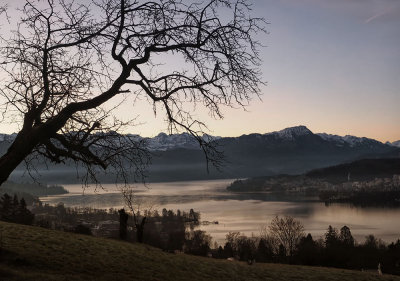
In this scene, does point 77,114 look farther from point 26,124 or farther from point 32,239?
point 32,239

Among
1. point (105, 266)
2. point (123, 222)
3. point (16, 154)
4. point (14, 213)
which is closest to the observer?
point (16, 154)

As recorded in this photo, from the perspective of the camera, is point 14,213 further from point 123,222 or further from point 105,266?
point 105,266

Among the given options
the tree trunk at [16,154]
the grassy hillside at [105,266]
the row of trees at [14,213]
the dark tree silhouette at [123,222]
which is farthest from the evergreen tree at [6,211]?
the tree trunk at [16,154]

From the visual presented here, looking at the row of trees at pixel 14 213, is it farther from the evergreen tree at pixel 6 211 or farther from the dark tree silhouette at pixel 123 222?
the dark tree silhouette at pixel 123 222

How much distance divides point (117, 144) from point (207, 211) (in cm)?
16663

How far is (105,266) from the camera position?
13.0 m

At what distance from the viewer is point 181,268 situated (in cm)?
1546

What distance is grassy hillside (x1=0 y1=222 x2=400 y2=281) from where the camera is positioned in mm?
10922

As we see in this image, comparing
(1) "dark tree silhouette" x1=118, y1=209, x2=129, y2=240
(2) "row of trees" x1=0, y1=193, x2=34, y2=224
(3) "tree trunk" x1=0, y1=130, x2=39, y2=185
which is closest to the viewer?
(3) "tree trunk" x1=0, y1=130, x2=39, y2=185

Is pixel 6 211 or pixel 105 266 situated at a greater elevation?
pixel 105 266

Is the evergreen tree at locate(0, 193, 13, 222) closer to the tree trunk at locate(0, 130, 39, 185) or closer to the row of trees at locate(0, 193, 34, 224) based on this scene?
the row of trees at locate(0, 193, 34, 224)

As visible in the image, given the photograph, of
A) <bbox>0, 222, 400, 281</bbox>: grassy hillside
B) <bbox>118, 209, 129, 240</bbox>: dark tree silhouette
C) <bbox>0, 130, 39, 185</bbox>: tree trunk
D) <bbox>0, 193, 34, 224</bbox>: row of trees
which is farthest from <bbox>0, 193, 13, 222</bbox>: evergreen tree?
<bbox>0, 130, 39, 185</bbox>: tree trunk

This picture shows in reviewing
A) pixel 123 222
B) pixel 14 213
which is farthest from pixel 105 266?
pixel 14 213

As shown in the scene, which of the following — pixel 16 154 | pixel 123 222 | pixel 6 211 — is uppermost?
pixel 16 154
